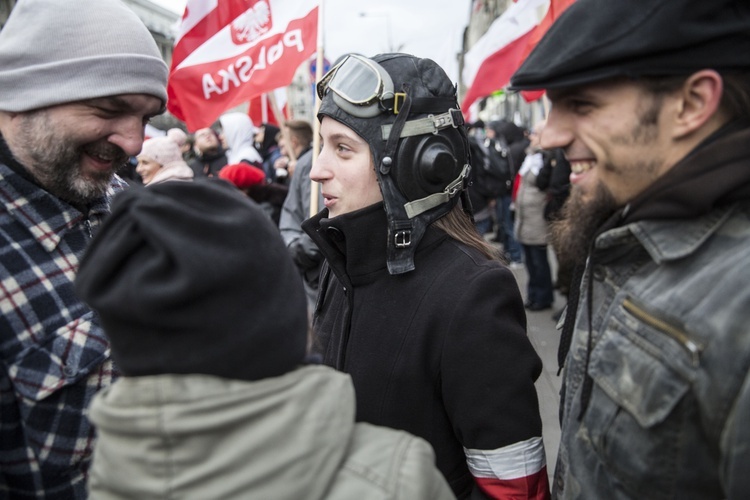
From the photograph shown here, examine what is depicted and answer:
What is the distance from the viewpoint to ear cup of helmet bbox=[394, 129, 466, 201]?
1781mm

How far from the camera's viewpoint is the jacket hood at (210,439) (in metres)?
0.91

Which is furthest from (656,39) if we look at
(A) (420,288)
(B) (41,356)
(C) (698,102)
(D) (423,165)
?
(B) (41,356)

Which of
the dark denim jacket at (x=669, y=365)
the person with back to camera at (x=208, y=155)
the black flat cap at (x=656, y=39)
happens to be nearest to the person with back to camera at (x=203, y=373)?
the dark denim jacket at (x=669, y=365)

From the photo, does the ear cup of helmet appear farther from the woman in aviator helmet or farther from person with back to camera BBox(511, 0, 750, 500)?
person with back to camera BBox(511, 0, 750, 500)

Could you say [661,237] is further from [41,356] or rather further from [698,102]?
[41,356]

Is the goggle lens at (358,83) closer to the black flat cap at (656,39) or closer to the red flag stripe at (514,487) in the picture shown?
the black flat cap at (656,39)

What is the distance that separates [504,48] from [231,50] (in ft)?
8.57

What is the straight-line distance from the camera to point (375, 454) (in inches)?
41.6

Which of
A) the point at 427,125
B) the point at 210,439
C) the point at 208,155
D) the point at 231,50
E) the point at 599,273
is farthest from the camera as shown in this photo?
the point at 208,155

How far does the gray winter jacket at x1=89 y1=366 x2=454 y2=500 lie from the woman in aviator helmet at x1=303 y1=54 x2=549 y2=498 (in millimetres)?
615

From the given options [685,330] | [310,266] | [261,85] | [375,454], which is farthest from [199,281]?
[261,85]

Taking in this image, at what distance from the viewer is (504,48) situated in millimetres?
5469

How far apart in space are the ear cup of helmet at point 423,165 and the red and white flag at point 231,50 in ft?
9.02

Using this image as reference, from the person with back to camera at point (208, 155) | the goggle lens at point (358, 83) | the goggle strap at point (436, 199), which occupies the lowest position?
the person with back to camera at point (208, 155)
